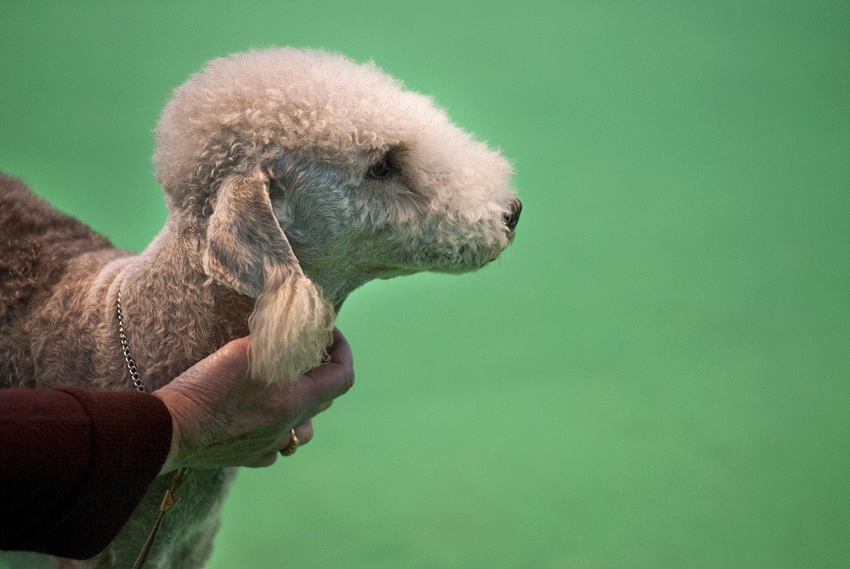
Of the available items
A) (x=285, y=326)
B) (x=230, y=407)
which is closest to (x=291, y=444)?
(x=230, y=407)

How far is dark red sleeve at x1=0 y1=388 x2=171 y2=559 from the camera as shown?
0.64 meters

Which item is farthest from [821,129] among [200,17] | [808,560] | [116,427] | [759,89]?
[116,427]

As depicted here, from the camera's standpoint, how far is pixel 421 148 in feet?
2.83

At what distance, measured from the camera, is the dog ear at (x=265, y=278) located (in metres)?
0.73

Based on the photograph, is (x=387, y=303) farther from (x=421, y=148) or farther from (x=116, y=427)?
(x=116, y=427)

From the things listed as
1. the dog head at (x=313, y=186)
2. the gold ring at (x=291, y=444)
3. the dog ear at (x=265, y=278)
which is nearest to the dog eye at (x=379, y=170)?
the dog head at (x=313, y=186)

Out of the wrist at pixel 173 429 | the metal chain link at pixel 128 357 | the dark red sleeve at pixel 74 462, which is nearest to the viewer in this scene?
the dark red sleeve at pixel 74 462

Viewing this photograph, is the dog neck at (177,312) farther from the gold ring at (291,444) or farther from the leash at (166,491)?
the gold ring at (291,444)

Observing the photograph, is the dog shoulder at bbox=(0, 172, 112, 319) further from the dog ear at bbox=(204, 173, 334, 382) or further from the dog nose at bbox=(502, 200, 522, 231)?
the dog nose at bbox=(502, 200, 522, 231)

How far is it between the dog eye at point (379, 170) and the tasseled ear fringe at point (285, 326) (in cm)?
15

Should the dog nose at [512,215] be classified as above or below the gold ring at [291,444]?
above

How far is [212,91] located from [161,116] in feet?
0.30

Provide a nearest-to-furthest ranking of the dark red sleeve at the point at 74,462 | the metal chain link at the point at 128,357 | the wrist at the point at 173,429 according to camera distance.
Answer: the dark red sleeve at the point at 74,462, the wrist at the point at 173,429, the metal chain link at the point at 128,357

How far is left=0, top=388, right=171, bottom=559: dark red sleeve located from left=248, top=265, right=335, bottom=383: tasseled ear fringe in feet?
0.34
